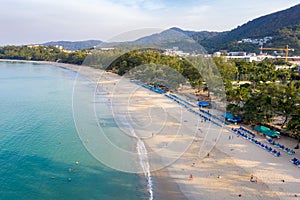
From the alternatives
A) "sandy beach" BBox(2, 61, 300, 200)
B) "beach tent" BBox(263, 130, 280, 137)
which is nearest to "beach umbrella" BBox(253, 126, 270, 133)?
"beach tent" BBox(263, 130, 280, 137)

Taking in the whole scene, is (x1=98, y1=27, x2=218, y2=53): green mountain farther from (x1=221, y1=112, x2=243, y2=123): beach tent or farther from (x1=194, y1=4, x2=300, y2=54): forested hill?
(x1=194, y1=4, x2=300, y2=54): forested hill

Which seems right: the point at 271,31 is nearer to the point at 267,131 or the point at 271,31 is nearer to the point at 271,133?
the point at 267,131

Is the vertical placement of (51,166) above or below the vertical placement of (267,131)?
below

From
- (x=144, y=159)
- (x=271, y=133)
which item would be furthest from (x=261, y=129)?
(x=144, y=159)

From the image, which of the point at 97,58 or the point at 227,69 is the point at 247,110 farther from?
the point at 97,58

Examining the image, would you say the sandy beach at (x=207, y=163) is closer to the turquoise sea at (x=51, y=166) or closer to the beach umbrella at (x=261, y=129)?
the beach umbrella at (x=261, y=129)

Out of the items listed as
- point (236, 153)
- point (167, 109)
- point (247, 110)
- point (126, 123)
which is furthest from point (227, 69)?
point (236, 153)
